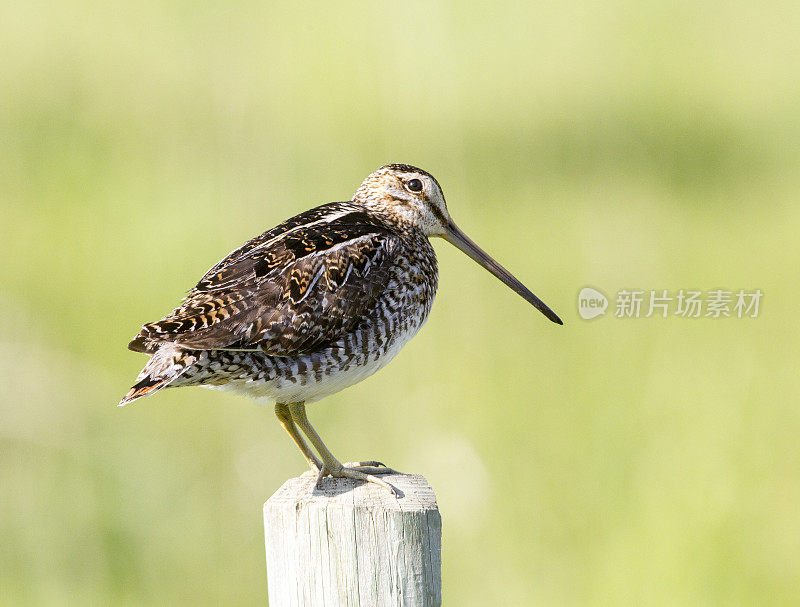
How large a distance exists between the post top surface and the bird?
0.15ft

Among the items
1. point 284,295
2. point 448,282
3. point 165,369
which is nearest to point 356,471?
point 284,295

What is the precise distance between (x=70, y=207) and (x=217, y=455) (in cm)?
277

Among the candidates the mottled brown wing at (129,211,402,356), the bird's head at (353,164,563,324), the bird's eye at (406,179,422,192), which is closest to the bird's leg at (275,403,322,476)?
the mottled brown wing at (129,211,402,356)

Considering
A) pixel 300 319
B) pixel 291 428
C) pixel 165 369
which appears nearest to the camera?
pixel 165 369

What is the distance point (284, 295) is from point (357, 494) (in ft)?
2.29

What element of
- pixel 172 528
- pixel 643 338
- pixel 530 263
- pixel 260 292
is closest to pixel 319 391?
pixel 260 292

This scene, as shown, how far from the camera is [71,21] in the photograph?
8977 mm

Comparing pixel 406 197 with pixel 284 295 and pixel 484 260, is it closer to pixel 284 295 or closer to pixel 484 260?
pixel 484 260

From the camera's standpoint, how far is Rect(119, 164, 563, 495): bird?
122 inches

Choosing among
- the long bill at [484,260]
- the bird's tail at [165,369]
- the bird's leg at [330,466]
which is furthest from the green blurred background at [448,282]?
the bird's tail at [165,369]

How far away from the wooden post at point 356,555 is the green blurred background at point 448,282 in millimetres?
1990

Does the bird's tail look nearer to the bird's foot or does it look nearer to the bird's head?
the bird's foot

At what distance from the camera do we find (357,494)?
2.87m

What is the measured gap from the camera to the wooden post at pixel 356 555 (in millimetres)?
2570
